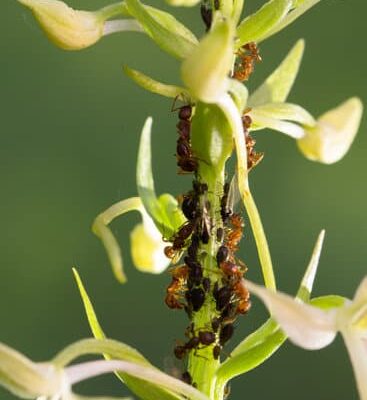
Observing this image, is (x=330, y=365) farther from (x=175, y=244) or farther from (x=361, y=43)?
(x=175, y=244)

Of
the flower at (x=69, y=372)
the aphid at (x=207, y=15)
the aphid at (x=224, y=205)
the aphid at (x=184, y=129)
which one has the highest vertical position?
the aphid at (x=207, y=15)

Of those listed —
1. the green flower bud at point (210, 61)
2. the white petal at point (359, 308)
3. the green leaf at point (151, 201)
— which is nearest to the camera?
the green flower bud at point (210, 61)

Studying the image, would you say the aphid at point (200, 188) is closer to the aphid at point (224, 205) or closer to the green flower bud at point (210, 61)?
the aphid at point (224, 205)

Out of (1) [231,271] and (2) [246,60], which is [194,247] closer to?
(1) [231,271]

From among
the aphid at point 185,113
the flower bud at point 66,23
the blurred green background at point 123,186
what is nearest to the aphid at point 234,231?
the aphid at point 185,113

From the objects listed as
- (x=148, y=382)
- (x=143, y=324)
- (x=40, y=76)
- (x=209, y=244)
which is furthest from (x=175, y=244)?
(x=40, y=76)

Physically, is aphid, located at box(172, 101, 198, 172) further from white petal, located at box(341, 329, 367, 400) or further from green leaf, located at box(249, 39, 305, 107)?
white petal, located at box(341, 329, 367, 400)
